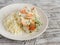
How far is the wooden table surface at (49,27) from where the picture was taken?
3.30 ft

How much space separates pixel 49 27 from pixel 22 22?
0.22 metres

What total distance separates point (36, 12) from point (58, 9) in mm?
251

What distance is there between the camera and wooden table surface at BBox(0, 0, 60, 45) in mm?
1007

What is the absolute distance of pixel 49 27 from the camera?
1122mm

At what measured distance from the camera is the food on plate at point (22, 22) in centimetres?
101

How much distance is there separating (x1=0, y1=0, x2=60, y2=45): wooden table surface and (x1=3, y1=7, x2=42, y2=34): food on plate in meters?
0.07

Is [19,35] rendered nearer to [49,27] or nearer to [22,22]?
[22,22]

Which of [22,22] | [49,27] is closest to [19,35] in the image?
[22,22]

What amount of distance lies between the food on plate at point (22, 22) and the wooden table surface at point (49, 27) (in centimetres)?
7

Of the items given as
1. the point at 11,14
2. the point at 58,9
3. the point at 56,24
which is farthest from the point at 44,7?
the point at 11,14

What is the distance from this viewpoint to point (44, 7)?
1312mm

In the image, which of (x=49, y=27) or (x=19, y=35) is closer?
(x=19, y=35)

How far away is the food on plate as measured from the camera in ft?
3.33

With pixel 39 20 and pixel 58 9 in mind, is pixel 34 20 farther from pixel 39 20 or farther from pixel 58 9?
pixel 58 9
